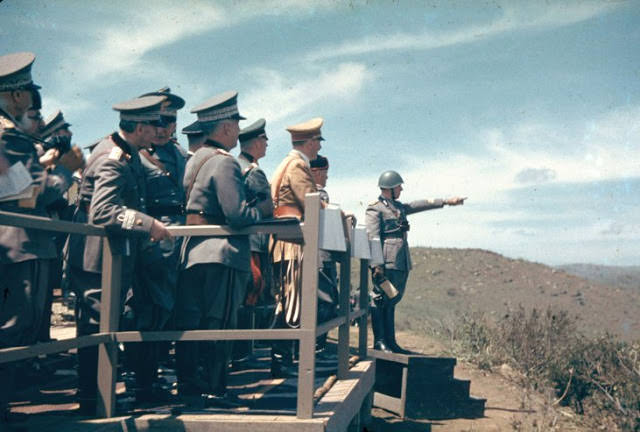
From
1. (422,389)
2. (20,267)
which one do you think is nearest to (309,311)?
(20,267)

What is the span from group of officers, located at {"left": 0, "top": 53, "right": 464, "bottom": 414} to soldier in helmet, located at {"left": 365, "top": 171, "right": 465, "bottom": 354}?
3.28 metres

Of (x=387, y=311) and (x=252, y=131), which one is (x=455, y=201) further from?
(x=252, y=131)

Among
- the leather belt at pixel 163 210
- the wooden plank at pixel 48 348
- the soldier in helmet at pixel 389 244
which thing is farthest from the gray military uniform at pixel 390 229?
the wooden plank at pixel 48 348

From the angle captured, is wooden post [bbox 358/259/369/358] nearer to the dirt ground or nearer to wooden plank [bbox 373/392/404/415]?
the dirt ground

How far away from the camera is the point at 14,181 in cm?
356

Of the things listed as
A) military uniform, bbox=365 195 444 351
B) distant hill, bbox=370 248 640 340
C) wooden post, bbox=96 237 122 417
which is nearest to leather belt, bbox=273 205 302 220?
wooden post, bbox=96 237 122 417

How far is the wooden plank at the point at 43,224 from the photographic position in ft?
9.77

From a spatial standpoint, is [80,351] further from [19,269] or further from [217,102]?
[217,102]

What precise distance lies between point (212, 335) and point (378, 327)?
17.3ft

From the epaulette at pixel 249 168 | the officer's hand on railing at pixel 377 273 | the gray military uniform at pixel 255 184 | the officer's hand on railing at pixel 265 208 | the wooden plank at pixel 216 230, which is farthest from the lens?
the officer's hand on railing at pixel 377 273

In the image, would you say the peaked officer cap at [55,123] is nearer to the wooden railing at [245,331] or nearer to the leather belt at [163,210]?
the leather belt at [163,210]

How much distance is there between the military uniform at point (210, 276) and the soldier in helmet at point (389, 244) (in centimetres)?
449

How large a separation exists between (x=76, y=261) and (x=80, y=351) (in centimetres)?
57

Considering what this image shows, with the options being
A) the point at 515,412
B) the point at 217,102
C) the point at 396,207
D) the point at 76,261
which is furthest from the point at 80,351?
the point at 515,412
